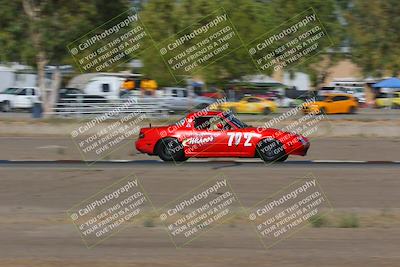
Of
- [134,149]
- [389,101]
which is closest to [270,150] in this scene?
[134,149]

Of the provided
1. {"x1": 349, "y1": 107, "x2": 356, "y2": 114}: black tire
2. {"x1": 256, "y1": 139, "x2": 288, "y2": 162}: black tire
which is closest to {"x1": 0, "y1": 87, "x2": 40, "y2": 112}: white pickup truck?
{"x1": 349, "y1": 107, "x2": 356, "y2": 114}: black tire

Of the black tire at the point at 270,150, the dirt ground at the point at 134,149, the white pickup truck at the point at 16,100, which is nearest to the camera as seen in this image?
the black tire at the point at 270,150

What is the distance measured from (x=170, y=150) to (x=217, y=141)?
1.12 m

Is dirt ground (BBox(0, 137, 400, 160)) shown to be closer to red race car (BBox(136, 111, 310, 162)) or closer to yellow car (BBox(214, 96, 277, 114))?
red race car (BBox(136, 111, 310, 162))

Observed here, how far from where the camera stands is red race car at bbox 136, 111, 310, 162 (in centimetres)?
1864

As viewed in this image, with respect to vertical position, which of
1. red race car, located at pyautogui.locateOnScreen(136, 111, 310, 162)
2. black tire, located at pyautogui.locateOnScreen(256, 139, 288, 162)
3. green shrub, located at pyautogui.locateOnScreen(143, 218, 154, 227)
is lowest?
black tire, located at pyautogui.locateOnScreen(256, 139, 288, 162)

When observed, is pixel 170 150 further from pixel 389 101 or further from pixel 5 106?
pixel 389 101

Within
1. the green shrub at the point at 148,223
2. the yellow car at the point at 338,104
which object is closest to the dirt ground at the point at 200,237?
the green shrub at the point at 148,223

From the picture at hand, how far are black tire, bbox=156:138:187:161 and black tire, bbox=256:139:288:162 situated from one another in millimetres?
1822

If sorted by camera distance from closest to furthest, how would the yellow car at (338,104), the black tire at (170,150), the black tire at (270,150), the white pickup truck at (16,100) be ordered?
the black tire at (270,150) → the black tire at (170,150) → the white pickup truck at (16,100) → the yellow car at (338,104)

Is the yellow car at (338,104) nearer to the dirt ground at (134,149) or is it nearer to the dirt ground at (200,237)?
the dirt ground at (134,149)

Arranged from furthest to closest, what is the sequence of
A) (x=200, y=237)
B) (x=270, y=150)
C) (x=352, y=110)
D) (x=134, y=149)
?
(x=352, y=110), (x=134, y=149), (x=270, y=150), (x=200, y=237)

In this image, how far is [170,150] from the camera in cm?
1884

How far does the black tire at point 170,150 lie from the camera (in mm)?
18812
